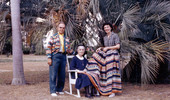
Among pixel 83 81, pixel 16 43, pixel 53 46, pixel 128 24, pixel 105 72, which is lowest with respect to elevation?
pixel 83 81

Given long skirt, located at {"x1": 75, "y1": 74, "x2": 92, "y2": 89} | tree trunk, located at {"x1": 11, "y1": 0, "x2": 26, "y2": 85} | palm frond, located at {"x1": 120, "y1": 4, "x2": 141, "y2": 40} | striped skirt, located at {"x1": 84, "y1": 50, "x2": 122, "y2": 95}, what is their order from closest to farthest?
long skirt, located at {"x1": 75, "y1": 74, "x2": 92, "y2": 89}, striped skirt, located at {"x1": 84, "y1": 50, "x2": 122, "y2": 95}, palm frond, located at {"x1": 120, "y1": 4, "x2": 141, "y2": 40}, tree trunk, located at {"x1": 11, "y1": 0, "x2": 26, "y2": 85}

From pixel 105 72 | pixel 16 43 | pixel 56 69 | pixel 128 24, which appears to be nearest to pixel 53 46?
pixel 56 69

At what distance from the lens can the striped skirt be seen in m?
4.25

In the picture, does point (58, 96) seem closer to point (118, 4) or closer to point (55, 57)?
point (55, 57)

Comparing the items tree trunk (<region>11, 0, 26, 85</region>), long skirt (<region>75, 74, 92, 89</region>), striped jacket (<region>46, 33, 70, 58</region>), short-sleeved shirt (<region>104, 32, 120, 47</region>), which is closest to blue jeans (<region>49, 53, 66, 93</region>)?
striped jacket (<region>46, 33, 70, 58</region>)

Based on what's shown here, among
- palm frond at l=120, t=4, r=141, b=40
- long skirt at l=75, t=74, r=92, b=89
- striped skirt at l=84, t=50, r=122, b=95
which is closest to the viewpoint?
long skirt at l=75, t=74, r=92, b=89

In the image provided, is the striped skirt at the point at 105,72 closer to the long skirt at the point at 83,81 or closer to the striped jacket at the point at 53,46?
the long skirt at the point at 83,81

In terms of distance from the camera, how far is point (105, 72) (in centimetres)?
439

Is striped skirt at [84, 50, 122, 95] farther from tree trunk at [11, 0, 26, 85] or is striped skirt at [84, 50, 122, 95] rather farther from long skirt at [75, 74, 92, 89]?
tree trunk at [11, 0, 26, 85]

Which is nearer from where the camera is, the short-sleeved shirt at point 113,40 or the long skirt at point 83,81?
the long skirt at point 83,81

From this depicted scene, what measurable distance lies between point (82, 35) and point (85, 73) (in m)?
1.70

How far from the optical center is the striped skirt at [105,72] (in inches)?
167

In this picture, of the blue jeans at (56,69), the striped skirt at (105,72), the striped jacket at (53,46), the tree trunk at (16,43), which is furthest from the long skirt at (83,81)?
the tree trunk at (16,43)

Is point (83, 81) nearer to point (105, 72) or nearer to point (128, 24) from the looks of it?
point (105, 72)
